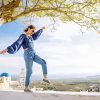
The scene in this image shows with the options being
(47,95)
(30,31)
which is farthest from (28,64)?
(47,95)

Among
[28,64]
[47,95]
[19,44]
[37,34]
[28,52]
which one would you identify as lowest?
[47,95]

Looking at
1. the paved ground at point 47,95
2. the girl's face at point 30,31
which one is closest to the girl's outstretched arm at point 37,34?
the girl's face at point 30,31

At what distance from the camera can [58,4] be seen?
4.78 meters

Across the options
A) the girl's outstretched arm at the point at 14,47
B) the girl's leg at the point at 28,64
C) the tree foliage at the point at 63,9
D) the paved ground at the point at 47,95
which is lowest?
the paved ground at the point at 47,95

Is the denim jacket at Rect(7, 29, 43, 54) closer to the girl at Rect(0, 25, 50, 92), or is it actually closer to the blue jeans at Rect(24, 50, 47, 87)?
the girl at Rect(0, 25, 50, 92)

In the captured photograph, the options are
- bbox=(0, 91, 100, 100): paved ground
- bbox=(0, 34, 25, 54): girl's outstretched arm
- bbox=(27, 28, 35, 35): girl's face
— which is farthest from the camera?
bbox=(27, 28, 35, 35): girl's face

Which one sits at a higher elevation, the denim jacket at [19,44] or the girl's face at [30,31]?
the girl's face at [30,31]

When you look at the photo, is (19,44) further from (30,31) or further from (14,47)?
(30,31)

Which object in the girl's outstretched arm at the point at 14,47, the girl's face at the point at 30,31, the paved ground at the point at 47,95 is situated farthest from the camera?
the girl's face at the point at 30,31

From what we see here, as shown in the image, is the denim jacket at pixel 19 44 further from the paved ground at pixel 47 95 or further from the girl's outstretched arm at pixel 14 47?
the paved ground at pixel 47 95

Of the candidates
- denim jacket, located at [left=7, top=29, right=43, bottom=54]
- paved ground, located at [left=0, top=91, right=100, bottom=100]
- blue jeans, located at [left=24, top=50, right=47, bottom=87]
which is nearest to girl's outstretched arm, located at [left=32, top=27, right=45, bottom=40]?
denim jacket, located at [left=7, top=29, right=43, bottom=54]

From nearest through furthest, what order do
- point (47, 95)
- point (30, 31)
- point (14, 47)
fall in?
point (47, 95), point (14, 47), point (30, 31)

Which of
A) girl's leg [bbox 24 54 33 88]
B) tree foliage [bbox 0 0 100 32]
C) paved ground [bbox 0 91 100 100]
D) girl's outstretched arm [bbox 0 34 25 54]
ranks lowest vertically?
paved ground [bbox 0 91 100 100]

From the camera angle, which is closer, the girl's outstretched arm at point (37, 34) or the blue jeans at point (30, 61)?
the blue jeans at point (30, 61)
